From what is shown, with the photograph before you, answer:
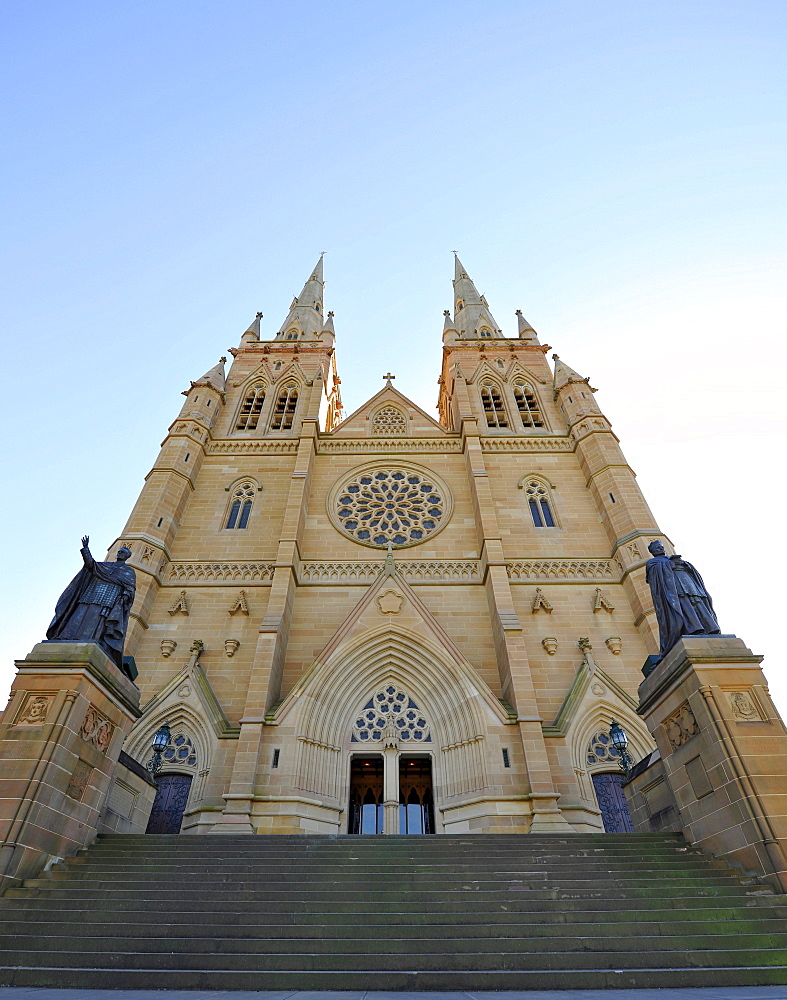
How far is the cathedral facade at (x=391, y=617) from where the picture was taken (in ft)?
40.5

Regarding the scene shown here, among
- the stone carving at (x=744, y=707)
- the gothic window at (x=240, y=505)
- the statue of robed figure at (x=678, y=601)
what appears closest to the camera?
the stone carving at (x=744, y=707)

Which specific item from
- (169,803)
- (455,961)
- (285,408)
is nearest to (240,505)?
(285,408)

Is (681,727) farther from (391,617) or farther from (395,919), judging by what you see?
(391,617)

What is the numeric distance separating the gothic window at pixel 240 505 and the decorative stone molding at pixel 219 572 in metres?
1.97

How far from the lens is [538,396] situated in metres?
23.8

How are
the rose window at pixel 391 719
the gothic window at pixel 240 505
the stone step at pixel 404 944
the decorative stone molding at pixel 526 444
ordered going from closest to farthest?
the stone step at pixel 404 944, the rose window at pixel 391 719, the gothic window at pixel 240 505, the decorative stone molding at pixel 526 444

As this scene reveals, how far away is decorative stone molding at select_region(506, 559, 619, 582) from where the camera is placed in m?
16.4

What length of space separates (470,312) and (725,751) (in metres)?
28.9

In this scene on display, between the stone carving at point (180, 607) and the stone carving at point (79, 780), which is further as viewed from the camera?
the stone carving at point (180, 607)

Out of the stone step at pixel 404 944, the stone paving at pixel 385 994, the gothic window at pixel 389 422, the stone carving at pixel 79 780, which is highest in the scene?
the gothic window at pixel 389 422

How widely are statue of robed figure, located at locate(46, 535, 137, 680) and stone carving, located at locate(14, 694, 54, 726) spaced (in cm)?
97

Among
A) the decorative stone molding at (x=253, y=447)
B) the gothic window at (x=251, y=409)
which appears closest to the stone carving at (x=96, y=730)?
the decorative stone molding at (x=253, y=447)

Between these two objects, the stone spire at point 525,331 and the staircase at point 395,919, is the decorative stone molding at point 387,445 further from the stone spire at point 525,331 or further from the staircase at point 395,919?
the staircase at point 395,919

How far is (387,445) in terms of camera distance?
2128cm
